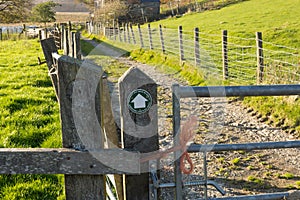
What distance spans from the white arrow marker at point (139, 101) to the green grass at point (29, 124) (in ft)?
7.56

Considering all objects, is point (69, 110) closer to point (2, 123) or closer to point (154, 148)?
point (154, 148)

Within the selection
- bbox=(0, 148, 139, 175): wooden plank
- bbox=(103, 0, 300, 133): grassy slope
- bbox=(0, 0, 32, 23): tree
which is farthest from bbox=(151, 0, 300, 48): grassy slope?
bbox=(0, 0, 32, 23): tree

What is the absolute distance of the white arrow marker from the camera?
2072 millimetres

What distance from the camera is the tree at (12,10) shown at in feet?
119

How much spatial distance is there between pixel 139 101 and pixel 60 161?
54 centimetres

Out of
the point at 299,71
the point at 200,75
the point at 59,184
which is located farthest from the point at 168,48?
the point at 59,184

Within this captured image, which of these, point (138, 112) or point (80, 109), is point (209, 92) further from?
point (80, 109)

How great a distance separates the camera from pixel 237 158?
569 centimetres

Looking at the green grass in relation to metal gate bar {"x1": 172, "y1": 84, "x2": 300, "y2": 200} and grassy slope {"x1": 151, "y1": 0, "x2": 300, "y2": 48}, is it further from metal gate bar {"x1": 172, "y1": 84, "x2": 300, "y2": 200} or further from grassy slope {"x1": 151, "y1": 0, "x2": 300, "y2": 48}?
grassy slope {"x1": 151, "y1": 0, "x2": 300, "y2": 48}

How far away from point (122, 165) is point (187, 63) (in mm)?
11669

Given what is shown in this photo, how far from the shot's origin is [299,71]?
9.13 m

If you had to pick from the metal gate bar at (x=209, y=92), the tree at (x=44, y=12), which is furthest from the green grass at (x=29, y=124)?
the tree at (x=44, y=12)

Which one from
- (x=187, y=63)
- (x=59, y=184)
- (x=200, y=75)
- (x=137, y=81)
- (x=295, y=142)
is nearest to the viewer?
(x=137, y=81)

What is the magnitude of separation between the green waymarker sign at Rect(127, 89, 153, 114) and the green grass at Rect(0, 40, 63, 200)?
2.29m
